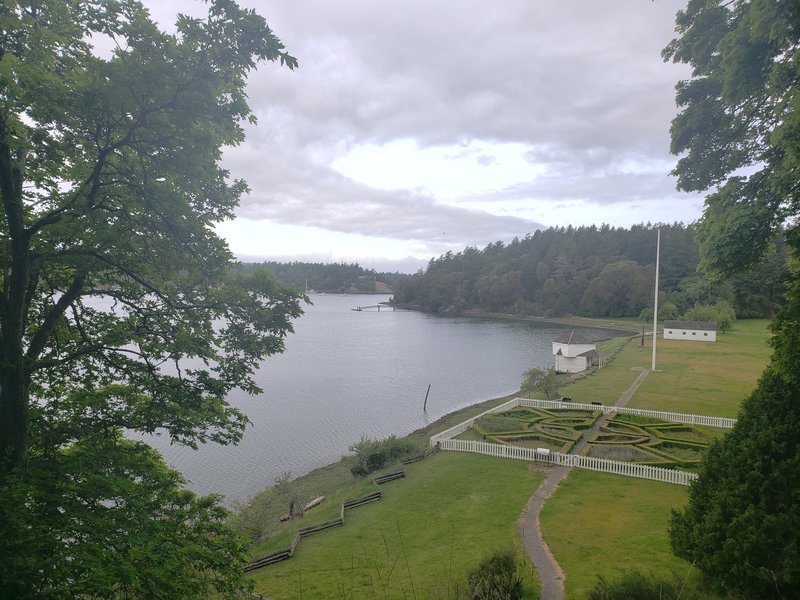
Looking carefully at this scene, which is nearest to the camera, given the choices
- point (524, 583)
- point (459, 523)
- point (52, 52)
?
point (52, 52)

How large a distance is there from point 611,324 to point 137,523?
108 meters

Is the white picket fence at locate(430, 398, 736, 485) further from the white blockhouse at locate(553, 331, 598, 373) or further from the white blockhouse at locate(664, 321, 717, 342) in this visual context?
the white blockhouse at locate(664, 321, 717, 342)

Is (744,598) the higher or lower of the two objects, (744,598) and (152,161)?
the lower

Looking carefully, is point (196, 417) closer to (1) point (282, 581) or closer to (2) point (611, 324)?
(1) point (282, 581)

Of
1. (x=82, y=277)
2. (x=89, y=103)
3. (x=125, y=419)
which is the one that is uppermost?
(x=89, y=103)

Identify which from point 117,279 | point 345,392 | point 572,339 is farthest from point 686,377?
point 117,279

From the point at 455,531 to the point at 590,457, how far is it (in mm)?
8373

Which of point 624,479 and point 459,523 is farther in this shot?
point 624,479

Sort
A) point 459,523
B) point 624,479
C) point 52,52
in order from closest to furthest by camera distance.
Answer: point 52,52, point 459,523, point 624,479

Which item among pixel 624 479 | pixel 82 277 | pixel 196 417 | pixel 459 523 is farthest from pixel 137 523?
pixel 624 479

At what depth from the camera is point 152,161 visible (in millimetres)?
8281

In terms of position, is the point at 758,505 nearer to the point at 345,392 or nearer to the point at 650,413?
the point at 650,413

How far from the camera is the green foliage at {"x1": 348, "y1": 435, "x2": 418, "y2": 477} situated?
24.7 m

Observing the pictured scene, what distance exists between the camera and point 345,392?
4547 centimetres
